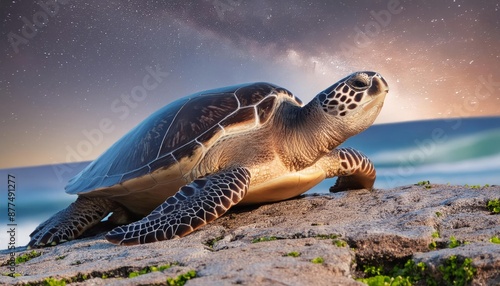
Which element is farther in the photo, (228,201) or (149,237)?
(228,201)

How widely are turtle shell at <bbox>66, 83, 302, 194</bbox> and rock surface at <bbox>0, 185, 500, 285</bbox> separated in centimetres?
117

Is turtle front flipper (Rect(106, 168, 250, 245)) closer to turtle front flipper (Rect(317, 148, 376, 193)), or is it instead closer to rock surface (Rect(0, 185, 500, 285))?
rock surface (Rect(0, 185, 500, 285))

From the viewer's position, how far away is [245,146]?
5598 millimetres

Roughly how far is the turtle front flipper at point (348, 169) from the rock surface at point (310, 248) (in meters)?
1.31

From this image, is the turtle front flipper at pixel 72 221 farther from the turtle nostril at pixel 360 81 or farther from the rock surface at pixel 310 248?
the turtle nostril at pixel 360 81

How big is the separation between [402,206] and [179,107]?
3344 millimetres

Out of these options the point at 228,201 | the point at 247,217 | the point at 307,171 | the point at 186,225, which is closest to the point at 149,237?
the point at 186,225

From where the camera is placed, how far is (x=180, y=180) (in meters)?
5.71

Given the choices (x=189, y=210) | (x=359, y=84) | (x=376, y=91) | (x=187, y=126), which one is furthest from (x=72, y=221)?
(x=376, y=91)

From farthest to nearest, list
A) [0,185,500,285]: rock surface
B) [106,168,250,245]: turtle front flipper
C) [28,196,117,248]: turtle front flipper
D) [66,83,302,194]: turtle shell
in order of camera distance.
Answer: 1. [28,196,117,248]: turtle front flipper
2. [66,83,302,194]: turtle shell
3. [106,168,250,245]: turtle front flipper
4. [0,185,500,285]: rock surface

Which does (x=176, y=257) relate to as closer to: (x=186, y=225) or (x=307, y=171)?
(x=186, y=225)

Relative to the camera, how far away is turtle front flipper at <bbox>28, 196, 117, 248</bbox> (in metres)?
6.20

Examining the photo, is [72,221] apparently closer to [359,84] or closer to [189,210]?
[189,210]

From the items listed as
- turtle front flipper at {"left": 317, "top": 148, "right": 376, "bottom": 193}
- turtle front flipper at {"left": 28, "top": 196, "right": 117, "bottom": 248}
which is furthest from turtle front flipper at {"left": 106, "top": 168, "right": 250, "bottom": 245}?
turtle front flipper at {"left": 28, "top": 196, "right": 117, "bottom": 248}
